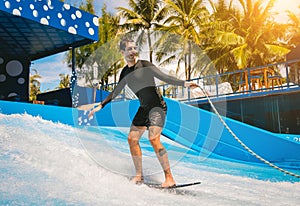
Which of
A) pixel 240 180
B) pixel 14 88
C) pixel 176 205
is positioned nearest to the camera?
pixel 176 205

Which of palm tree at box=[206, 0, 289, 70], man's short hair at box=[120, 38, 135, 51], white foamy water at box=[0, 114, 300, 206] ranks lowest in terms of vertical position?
white foamy water at box=[0, 114, 300, 206]

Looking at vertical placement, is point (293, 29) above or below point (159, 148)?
above

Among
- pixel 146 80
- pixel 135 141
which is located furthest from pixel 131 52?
pixel 135 141

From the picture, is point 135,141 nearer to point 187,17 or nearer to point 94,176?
point 94,176

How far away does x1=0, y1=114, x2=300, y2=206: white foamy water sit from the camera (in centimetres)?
305

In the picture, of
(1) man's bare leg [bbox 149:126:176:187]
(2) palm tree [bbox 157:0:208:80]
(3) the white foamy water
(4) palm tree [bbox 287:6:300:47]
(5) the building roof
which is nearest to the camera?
(3) the white foamy water

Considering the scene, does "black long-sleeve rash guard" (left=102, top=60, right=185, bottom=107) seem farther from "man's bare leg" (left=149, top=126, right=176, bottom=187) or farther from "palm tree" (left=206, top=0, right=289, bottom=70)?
"palm tree" (left=206, top=0, right=289, bottom=70)

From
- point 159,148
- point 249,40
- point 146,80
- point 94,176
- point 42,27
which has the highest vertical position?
point 249,40

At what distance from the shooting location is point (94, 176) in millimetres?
3785

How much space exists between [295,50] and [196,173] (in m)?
10.2

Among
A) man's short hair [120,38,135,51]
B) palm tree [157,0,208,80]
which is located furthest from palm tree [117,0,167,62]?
man's short hair [120,38,135,51]

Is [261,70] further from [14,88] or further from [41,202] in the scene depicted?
[41,202]

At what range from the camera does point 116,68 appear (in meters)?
4.04

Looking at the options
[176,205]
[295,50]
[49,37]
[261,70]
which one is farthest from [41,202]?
[295,50]
